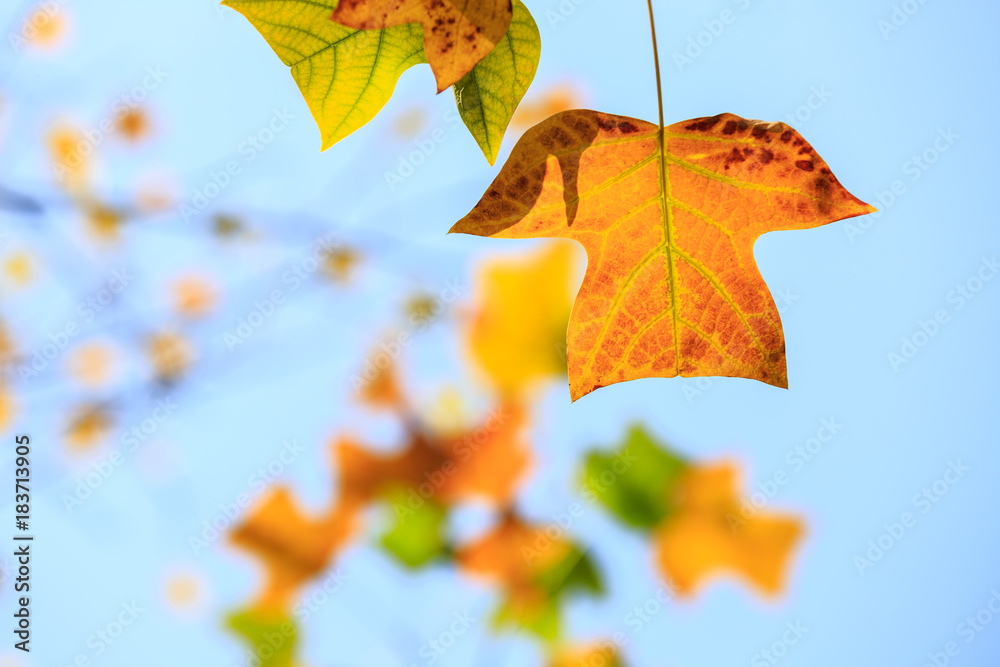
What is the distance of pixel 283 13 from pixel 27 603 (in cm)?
229

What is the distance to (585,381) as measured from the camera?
2.43 feet

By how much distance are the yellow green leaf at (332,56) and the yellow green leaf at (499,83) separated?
92mm

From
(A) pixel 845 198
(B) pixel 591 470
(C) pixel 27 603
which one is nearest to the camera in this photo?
(A) pixel 845 198

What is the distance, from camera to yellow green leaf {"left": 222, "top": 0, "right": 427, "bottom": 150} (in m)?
0.71

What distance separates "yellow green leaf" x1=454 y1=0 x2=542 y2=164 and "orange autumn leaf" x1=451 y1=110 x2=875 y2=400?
6 cm

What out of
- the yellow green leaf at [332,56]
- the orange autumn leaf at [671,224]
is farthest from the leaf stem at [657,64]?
the yellow green leaf at [332,56]

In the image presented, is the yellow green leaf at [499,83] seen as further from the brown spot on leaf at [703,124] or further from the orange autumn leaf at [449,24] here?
the brown spot on leaf at [703,124]

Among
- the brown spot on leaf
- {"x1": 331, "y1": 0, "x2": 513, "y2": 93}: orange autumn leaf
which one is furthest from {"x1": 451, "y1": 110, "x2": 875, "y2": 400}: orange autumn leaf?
{"x1": 331, "y1": 0, "x2": 513, "y2": 93}: orange autumn leaf

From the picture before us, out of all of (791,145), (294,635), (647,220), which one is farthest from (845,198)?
(294,635)

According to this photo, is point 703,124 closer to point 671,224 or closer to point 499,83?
point 671,224

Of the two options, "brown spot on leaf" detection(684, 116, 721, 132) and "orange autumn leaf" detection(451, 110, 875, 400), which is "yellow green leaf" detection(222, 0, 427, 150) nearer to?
"orange autumn leaf" detection(451, 110, 875, 400)

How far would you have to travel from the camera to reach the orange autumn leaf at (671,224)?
712 mm

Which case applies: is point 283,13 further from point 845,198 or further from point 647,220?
point 845,198

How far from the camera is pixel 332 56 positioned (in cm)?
73
